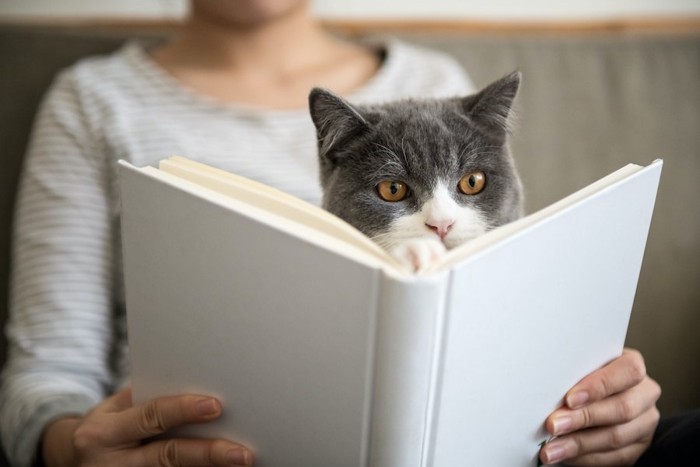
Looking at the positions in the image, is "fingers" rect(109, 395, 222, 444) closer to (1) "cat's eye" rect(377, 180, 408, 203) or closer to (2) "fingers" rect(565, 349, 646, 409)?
(1) "cat's eye" rect(377, 180, 408, 203)

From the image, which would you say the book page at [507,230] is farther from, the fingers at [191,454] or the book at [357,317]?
the fingers at [191,454]

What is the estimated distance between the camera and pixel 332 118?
70cm

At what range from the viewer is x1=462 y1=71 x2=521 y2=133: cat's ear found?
27.8 inches

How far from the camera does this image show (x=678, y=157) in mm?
1235

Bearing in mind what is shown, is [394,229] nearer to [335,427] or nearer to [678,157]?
[335,427]

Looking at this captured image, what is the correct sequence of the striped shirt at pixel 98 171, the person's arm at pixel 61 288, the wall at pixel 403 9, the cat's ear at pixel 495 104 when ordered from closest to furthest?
the cat's ear at pixel 495 104 < the person's arm at pixel 61 288 < the striped shirt at pixel 98 171 < the wall at pixel 403 9

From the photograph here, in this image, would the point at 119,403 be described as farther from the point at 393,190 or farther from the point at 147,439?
the point at 393,190

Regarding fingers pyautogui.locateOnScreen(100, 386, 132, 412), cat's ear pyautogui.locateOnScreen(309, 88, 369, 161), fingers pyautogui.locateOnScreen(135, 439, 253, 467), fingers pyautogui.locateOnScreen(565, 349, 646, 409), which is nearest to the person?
fingers pyautogui.locateOnScreen(100, 386, 132, 412)

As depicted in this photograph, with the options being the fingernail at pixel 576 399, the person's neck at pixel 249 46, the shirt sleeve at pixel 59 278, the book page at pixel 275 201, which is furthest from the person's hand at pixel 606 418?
the person's neck at pixel 249 46

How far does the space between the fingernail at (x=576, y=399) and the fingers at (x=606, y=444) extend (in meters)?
0.05

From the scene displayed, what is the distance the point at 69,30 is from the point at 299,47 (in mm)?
557

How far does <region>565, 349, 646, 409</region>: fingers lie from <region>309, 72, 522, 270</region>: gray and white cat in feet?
0.68

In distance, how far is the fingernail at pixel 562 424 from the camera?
→ 2.14 feet

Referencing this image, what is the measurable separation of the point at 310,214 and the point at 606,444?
0.48 m
